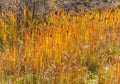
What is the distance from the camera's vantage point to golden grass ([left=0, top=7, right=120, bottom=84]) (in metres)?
3.42

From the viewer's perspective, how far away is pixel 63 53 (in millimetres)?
3783

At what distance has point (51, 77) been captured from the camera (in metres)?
3.39

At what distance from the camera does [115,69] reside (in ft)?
11.5

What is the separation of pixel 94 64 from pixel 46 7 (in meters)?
1.92

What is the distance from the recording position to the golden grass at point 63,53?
3.42 m

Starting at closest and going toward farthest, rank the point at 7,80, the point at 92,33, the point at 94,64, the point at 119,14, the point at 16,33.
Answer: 1. the point at 7,80
2. the point at 94,64
3. the point at 92,33
4. the point at 16,33
5. the point at 119,14

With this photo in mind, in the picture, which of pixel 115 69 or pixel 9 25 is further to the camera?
pixel 9 25

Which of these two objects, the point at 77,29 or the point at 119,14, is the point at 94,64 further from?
the point at 119,14

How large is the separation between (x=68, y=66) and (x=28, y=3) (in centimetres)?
233

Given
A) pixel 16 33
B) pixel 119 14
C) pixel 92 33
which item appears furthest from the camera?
pixel 119 14

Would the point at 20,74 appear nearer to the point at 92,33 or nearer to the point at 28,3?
the point at 92,33

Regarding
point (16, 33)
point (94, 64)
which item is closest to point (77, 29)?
point (94, 64)

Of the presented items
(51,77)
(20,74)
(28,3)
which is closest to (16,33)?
(28,3)

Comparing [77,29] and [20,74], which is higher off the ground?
[77,29]
